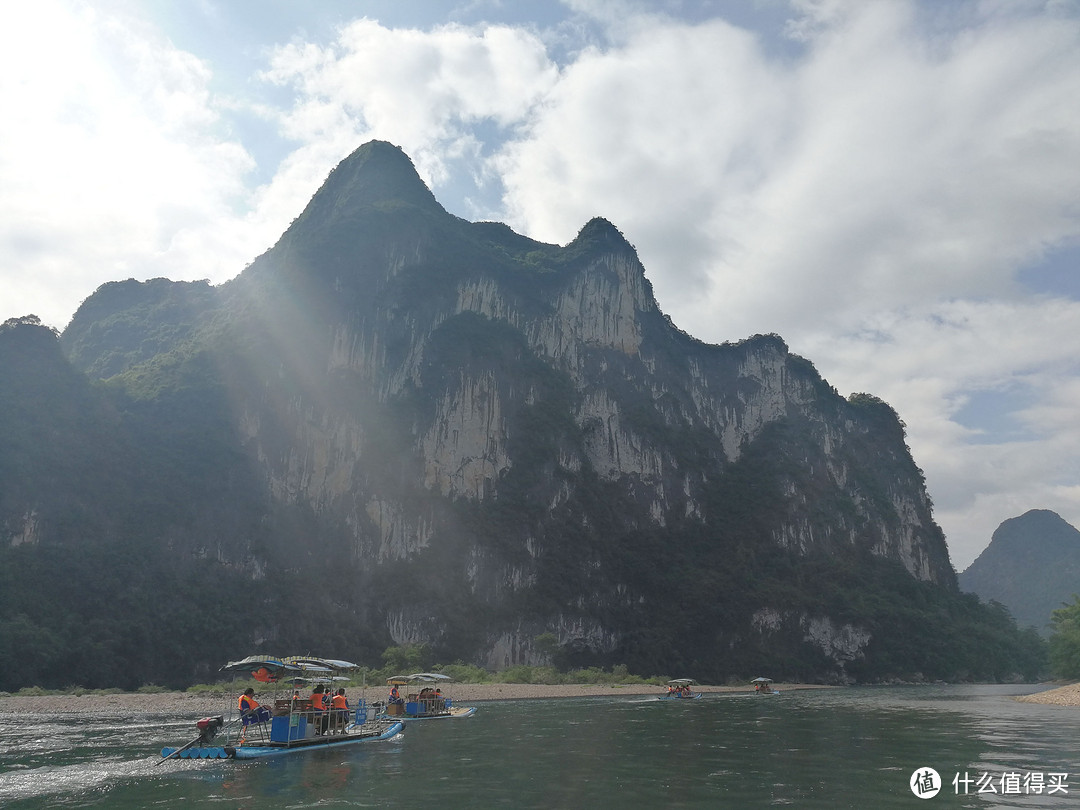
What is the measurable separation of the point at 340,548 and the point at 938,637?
111 meters

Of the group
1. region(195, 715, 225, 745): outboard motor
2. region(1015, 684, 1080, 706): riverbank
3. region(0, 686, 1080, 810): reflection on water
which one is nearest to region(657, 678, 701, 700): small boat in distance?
region(1015, 684, 1080, 706): riverbank

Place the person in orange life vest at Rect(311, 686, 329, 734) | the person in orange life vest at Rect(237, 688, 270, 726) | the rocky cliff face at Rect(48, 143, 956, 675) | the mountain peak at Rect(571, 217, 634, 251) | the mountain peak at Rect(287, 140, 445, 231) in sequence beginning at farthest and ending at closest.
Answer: the mountain peak at Rect(571, 217, 634, 251) < the mountain peak at Rect(287, 140, 445, 231) < the rocky cliff face at Rect(48, 143, 956, 675) < the person in orange life vest at Rect(311, 686, 329, 734) < the person in orange life vest at Rect(237, 688, 270, 726)

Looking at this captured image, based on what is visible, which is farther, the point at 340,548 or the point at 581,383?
the point at 581,383

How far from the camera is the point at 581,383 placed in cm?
15275

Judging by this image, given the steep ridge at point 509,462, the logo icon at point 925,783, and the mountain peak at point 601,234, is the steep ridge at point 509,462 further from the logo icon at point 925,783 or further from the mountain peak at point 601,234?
the logo icon at point 925,783

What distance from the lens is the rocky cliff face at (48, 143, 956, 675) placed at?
121 m

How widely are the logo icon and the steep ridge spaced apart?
9203cm

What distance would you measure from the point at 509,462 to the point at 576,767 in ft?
370

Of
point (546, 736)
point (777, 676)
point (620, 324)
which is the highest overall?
point (620, 324)

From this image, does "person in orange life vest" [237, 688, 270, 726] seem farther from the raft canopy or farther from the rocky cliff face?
the rocky cliff face

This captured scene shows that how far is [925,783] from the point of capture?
18.7 m

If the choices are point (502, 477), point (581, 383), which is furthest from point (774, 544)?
point (502, 477)

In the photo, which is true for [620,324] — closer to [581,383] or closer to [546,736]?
[581,383]

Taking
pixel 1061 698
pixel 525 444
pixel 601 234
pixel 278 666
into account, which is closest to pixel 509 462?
pixel 525 444
